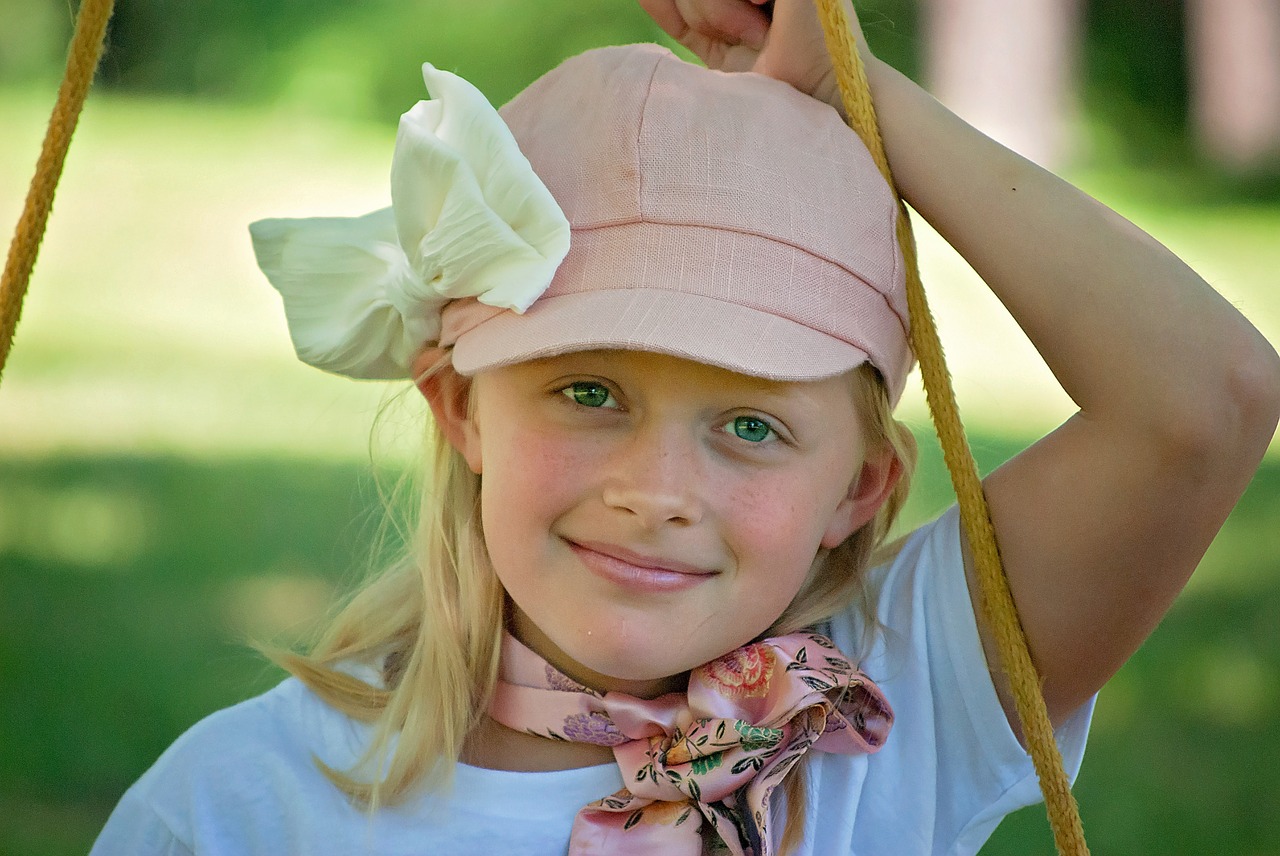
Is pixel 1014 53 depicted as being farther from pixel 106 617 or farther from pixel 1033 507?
pixel 1033 507

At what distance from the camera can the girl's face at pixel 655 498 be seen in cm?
124

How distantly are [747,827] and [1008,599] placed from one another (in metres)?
0.31

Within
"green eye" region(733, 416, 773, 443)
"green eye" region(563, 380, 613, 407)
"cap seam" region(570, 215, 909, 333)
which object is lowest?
"green eye" region(563, 380, 613, 407)

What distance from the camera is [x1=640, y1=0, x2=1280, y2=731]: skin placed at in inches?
47.4

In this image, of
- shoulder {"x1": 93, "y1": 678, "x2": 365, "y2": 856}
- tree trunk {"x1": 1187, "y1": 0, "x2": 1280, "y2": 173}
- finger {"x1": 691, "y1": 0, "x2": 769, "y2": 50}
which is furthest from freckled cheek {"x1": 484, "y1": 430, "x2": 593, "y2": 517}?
tree trunk {"x1": 1187, "y1": 0, "x2": 1280, "y2": 173}

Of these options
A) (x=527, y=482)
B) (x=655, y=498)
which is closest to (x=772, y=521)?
(x=655, y=498)

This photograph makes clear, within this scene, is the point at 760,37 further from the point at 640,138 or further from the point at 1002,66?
the point at 1002,66

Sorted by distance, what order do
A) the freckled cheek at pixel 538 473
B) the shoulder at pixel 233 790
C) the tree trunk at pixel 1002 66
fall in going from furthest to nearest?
the tree trunk at pixel 1002 66
the shoulder at pixel 233 790
the freckled cheek at pixel 538 473

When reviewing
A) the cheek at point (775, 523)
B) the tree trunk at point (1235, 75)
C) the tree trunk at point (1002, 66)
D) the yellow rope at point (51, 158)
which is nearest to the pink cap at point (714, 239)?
the cheek at point (775, 523)

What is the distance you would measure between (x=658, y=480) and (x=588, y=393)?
0.36ft

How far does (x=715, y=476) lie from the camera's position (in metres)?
1.25

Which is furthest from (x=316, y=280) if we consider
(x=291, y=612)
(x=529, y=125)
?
(x=291, y=612)

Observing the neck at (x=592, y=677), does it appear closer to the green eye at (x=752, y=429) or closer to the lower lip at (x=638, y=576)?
the lower lip at (x=638, y=576)

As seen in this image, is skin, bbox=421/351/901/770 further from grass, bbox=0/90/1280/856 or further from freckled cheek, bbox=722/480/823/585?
grass, bbox=0/90/1280/856
